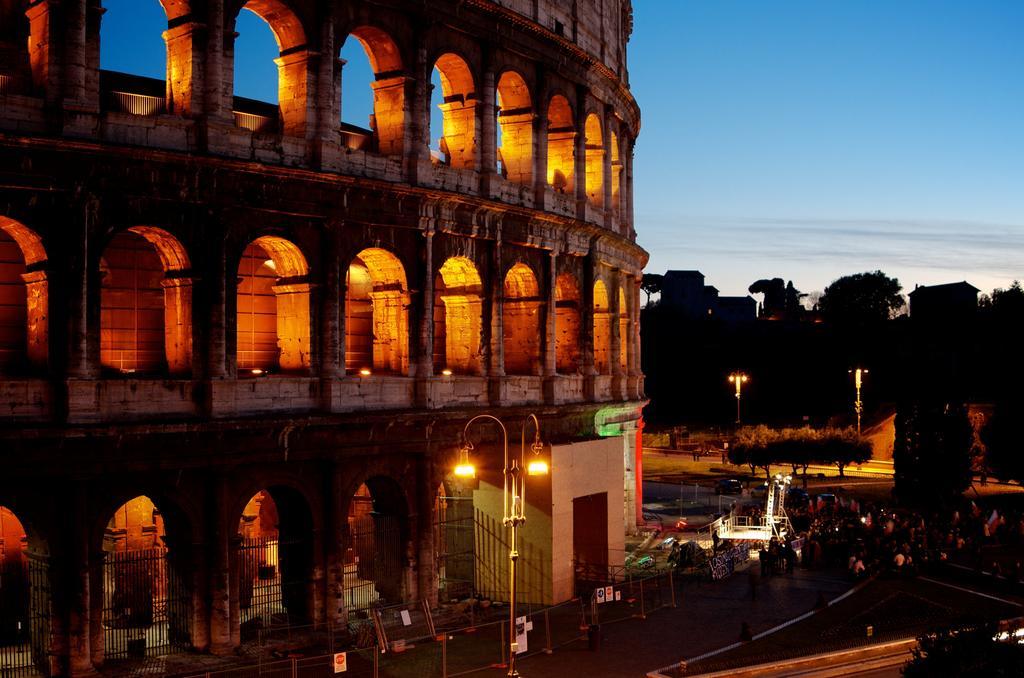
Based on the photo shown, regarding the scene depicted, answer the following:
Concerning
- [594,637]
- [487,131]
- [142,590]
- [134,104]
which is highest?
[487,131]

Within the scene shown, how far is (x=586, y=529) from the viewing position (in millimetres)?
29078

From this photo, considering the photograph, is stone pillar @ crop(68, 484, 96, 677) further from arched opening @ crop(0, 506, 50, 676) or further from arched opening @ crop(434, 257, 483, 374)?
arched opening @ crop(434, 257, 483, 374)

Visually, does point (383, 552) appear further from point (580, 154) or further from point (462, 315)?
point (580, 154)

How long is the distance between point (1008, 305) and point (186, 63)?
95.3 m

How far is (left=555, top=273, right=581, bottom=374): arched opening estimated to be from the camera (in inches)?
1169

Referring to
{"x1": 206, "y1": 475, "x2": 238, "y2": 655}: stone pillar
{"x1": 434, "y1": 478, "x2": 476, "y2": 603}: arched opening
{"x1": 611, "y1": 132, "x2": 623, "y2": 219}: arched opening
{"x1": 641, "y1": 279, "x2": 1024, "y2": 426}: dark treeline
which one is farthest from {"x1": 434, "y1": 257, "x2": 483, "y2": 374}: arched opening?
{"x1": 641, "y1": 279, "x2": 1024, "y2": 426}: dark treeline

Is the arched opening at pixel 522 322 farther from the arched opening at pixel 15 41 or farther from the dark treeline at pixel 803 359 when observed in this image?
the dark treeline at pixel 803 359

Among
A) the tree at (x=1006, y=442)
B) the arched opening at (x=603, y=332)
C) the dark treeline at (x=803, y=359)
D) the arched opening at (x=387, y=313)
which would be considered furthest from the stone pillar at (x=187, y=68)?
the dark treeline at (x=803, y=359)

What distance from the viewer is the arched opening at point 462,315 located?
25797mm

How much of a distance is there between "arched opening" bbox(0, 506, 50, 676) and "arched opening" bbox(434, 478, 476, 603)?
9140 mm

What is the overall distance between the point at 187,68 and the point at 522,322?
1087cm

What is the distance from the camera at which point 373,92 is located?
24.4 metres

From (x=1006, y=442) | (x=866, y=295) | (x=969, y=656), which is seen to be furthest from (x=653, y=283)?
(x=969, y=656)

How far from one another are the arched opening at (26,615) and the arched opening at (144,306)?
3862 millimetres
